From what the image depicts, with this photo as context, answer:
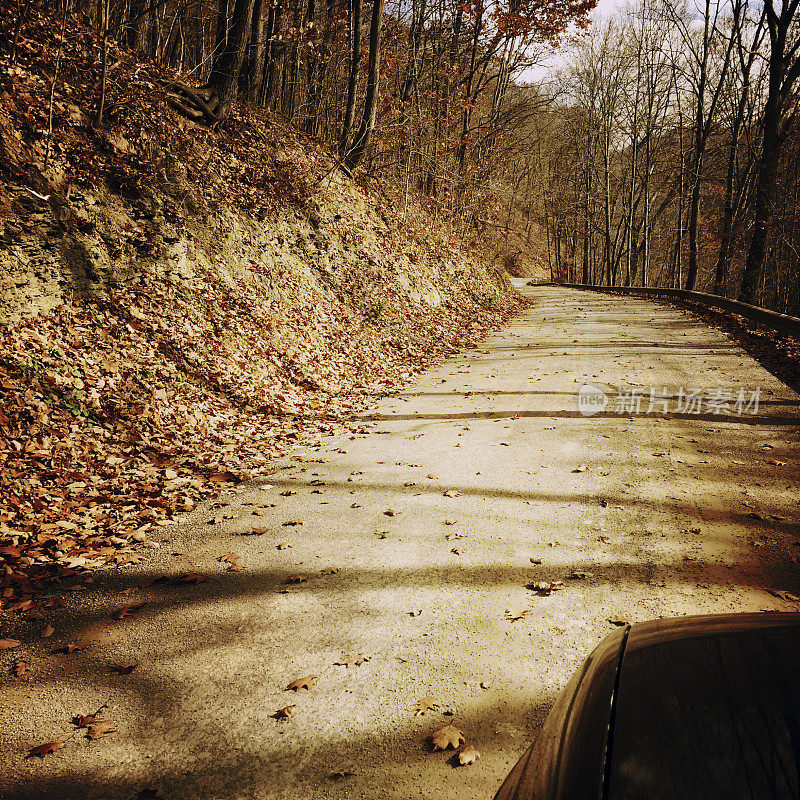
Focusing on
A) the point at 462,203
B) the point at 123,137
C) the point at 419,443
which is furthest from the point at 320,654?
the point at 462,203

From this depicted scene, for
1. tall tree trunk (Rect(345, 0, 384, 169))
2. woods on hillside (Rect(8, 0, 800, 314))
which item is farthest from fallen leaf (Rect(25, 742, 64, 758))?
tall tree trunk (Rect(345, 0, 384, 169))

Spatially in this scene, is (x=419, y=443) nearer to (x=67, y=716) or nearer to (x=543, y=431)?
(x=543, y=431)

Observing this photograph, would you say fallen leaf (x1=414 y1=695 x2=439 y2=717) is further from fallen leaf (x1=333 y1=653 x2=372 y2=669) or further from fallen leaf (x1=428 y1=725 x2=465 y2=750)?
fallen leaf (x1=333 y1=653 x2=372 y2=669)

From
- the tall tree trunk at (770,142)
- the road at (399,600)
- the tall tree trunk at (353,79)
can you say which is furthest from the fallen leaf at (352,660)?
the tall tree trunk at (770,142)

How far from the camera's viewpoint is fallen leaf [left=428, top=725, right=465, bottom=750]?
265cm

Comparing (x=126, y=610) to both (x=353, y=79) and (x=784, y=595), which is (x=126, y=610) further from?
(x=353, y=79)

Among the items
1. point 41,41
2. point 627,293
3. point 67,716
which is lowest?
point 67,716

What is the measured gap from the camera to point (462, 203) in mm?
22625

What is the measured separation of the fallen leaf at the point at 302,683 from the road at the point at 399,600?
0.04 m

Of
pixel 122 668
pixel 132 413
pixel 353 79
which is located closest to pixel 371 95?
pixel 353 79

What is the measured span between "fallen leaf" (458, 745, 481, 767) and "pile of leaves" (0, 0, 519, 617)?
3.08 meters

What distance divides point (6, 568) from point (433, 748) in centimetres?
353

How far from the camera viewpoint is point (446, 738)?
2684mm

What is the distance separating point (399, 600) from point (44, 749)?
217cm
